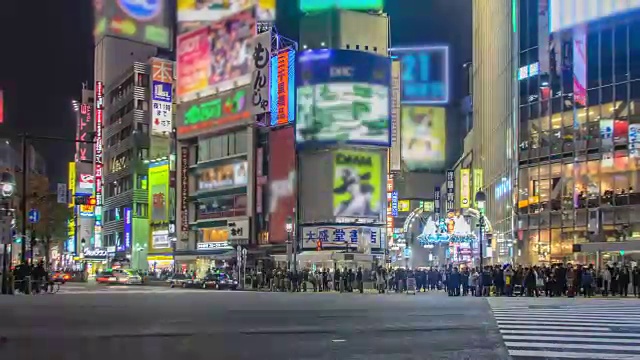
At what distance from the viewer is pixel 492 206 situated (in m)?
64.9

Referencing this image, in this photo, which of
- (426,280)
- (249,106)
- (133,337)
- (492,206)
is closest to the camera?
(133,337)

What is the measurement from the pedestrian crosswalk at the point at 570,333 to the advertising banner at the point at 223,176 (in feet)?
180

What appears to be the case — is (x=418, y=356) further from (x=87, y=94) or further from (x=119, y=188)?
(x=87, y=94)

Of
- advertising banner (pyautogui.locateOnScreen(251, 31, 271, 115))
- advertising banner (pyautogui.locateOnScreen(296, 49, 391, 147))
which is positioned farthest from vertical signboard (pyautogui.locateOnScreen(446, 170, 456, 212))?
advertising banner (pyautogui.locateOnScreen(251, 31, 271, 115))

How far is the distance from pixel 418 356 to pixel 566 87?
42598 mm

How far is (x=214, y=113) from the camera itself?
7944 centimetres

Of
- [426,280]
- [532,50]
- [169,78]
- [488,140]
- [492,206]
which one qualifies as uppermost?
[169,78]

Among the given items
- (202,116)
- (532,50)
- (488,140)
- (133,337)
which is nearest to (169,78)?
(202,116)

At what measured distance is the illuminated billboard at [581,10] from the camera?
4669cm

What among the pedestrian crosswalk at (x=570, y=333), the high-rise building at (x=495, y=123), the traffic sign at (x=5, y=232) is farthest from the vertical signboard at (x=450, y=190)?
the pedestrian crosswalk at (x=570, y=333)

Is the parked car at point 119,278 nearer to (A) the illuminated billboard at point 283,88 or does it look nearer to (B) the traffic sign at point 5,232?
(A) the illuminated billboard at point 283,88

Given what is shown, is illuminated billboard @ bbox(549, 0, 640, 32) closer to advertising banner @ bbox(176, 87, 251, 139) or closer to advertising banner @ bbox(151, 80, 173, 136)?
advertising banner @ bbox(176, 87, 251, 139)

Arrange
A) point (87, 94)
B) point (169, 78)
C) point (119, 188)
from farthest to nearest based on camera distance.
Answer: point (87, 94) → point (119, 188) → point (169, 78)

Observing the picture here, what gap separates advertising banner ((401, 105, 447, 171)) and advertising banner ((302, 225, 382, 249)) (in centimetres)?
3664
